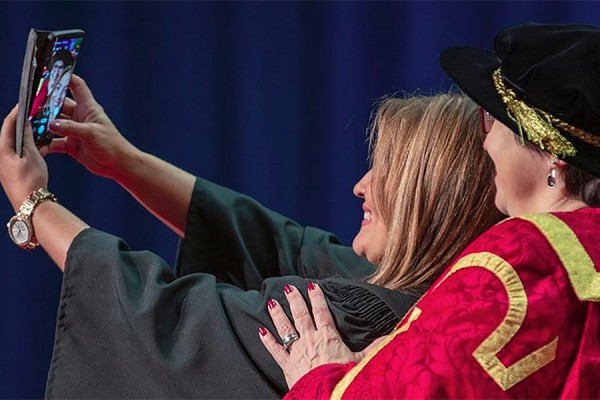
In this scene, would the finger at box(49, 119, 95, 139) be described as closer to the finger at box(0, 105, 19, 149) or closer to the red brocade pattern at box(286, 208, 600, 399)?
the finger at box(0, 105, 19, 149)

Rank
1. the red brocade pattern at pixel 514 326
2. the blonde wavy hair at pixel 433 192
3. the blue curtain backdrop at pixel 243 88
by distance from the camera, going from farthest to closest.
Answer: the blue curtain backdrop at pixel 243 88 < the blonde wavy hair at pixel 433 192 < the red brocade pattern at pixel 514 326

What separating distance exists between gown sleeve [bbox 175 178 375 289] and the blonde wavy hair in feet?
1.15

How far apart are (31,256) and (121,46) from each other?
53 cm

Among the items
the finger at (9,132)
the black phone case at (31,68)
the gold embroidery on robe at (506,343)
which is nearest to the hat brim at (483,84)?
the gold embroidery on robe at (506,343)

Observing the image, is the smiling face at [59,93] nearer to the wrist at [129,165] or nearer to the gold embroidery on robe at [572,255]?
the wrist at [129,165]

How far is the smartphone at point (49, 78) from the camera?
174cm

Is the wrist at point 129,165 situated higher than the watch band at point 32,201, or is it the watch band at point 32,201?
the watch band at point 32,201

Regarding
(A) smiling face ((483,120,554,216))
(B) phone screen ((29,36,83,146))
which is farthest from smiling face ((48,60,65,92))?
(A) smiling face ((483,120,554,216))

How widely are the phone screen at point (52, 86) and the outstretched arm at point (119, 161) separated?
0.33 ft

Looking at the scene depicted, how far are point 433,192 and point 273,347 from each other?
0.31 meters

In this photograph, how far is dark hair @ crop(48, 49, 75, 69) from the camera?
1.80m

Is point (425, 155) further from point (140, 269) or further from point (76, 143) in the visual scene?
point (76, 143)

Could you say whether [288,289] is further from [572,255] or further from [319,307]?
[572,255]

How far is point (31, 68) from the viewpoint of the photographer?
1706 millimetres
